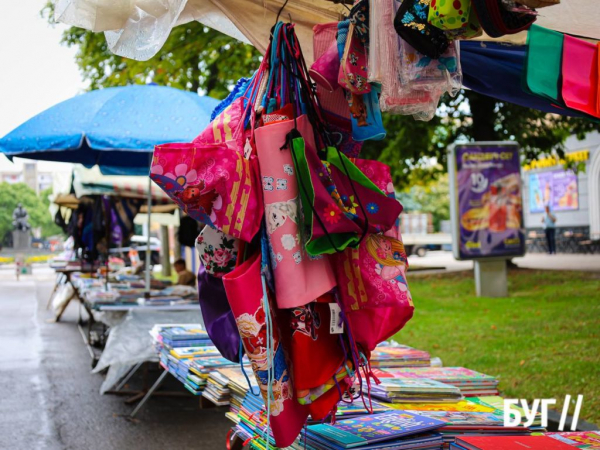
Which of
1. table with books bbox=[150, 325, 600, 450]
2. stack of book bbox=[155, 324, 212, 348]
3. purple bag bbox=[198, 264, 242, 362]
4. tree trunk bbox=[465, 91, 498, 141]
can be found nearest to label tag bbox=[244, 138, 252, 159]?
purple bag bbox=[198, 264, 242, 362]

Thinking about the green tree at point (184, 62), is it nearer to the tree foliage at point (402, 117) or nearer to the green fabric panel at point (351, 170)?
the tree foliage at point (402, 117)

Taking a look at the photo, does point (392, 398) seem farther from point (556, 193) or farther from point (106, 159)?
point (556, 193)

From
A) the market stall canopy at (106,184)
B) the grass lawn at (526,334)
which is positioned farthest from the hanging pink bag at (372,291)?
the market stall canopy at (106,184)

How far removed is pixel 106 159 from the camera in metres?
9.00

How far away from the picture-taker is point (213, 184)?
7.57 ft

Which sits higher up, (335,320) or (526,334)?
(335,320)

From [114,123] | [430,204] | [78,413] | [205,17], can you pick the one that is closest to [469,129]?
[114,123]

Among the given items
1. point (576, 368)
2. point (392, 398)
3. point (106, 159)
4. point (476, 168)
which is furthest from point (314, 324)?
point (476, 168)

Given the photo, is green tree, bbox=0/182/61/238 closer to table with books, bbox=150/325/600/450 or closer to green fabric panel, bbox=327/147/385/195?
table with books, bbox=150/325/600/450

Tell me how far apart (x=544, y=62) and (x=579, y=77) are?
160 mm

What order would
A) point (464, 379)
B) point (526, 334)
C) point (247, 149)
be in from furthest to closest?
point (526, 334) → point (464, 379) → point (247, 149)

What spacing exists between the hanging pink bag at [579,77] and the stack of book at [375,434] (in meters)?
1.44

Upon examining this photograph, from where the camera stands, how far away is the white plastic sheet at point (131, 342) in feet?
22.2

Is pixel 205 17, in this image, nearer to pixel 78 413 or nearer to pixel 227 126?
pixel 227 126
